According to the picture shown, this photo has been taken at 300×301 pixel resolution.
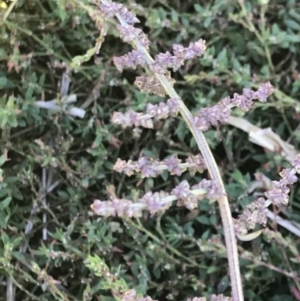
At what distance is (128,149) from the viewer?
1.15 meters

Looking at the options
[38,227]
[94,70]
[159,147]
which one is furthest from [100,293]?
[94,70]

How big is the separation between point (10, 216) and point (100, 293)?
207 millimetres

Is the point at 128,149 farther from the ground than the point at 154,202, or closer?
closer

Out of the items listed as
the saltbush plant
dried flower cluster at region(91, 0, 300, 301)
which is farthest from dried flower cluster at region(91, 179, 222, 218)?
the saltbush plant

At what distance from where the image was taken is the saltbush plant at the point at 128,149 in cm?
106

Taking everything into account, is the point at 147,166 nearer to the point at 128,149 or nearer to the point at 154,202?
the point at 154,202

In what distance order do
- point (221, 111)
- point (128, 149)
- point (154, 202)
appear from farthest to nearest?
point (128, 149) < point (221, 111) < point (154, 202)

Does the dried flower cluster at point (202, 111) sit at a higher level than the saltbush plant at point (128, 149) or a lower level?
higher

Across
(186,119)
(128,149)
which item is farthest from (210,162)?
(128,149)

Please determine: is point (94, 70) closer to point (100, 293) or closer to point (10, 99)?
point (10, 99)

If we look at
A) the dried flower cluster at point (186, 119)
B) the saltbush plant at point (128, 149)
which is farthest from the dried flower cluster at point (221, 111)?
the saltbush plant at point (128, 149)

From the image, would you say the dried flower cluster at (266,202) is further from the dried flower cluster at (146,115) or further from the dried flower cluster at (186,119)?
the dried flower cluster at (146,115)

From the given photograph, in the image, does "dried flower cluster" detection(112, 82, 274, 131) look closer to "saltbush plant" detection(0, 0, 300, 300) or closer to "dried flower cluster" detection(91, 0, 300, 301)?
"dried flower cluster" detection(91, 0, 300, 301)

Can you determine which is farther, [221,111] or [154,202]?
[221,111]
